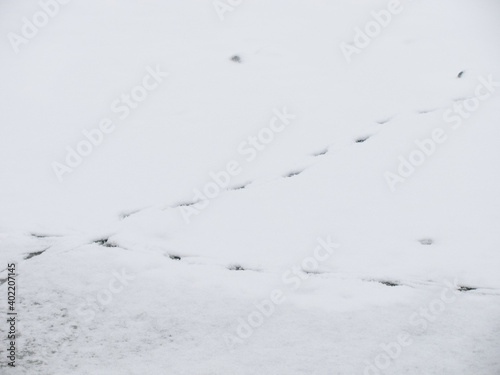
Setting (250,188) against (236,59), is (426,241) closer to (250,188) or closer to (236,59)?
(250,188)

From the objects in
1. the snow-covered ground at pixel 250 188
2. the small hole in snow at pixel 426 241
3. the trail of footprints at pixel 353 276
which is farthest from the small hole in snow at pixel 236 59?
the small hole in snow at pixel 426 241

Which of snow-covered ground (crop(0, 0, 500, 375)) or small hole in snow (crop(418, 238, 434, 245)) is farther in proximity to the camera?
small hole in snow (crop(418, 238, 434, 245))

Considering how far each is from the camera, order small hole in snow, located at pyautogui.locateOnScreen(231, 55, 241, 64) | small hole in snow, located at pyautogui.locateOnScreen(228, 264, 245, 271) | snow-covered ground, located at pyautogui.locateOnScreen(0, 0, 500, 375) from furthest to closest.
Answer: small hole in snow, located at pyautogui.locateOnScreen(231, 55, 241, 64) → small hole in snow, located at pyautogui.locateOnScreen(228, 264, 245, 271) → snow-covered ground, located at pyautogui.locateOnScreen(0, 0, 500, 375)

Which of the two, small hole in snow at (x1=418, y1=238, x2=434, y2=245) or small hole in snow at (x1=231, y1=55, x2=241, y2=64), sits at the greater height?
small hole in snow at (x1=231, y1=55, x2=241, y2=64)

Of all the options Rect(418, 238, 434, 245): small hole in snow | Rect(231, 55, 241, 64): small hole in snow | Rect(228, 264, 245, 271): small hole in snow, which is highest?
Rect(231, 55, 241, 64): small hole in snow

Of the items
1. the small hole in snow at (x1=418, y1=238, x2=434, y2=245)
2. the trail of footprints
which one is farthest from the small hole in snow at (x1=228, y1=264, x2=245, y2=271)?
the small hole in snow at (x1=418, y1=238, x2=434, y2=245)

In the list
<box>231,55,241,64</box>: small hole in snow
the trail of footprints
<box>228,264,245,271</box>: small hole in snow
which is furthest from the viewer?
<box>231,55,241,64</box>: small hole in snow

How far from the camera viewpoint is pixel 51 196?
1912mm

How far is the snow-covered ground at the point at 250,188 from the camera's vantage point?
1207mm

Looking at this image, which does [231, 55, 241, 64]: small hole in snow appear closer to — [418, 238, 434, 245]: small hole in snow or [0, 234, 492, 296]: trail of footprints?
[0, 234, 492, 296]: trail of footprints

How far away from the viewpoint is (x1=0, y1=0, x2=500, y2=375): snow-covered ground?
1.21 metres

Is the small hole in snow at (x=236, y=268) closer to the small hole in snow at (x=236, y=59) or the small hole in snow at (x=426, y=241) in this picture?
the small hole in snow at (x=426, y=241)

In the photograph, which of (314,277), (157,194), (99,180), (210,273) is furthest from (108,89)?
(314,277)

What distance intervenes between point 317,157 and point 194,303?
3.72 ft
